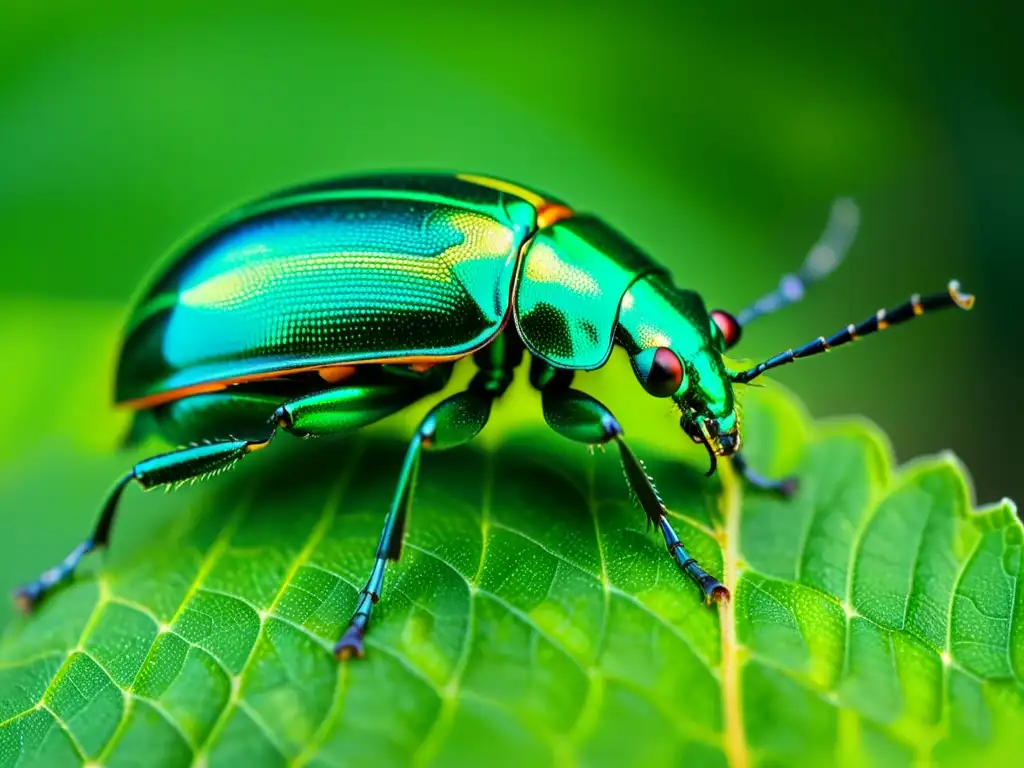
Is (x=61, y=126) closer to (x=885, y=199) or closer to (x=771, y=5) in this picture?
(x=771, y=5)

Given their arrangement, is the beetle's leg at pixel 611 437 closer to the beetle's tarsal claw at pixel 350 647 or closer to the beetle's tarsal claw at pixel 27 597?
the beetle's tarsal claw at pixel 350 647

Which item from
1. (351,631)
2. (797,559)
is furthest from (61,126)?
(797,559)

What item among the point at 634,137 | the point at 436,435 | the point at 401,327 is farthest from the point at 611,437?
the point at 634,137

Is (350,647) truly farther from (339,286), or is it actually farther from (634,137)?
(634,137)

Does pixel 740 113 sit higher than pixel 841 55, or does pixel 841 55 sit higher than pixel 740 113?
pixel 841 55

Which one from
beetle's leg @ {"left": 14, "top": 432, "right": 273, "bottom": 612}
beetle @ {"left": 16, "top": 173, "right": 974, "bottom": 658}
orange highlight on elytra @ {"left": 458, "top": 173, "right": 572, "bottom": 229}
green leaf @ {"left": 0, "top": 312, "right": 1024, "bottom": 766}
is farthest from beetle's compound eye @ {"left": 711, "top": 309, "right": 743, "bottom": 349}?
beetle's leg @ {"left": 14, "top": 432, "right": 273, "bottom": 612}

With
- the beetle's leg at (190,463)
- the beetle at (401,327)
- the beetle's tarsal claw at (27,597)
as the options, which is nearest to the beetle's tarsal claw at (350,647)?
the beetle at (401,327)

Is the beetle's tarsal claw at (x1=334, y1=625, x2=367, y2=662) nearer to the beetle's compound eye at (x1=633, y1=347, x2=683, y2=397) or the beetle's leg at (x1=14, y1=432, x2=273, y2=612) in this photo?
the beetle's leg at (x1=14, y1=432, x2=273, y2=612)

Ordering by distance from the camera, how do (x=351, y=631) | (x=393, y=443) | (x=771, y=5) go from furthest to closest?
(x=771, y=5)
(x=393, y=443)
(x=351, y=631)
